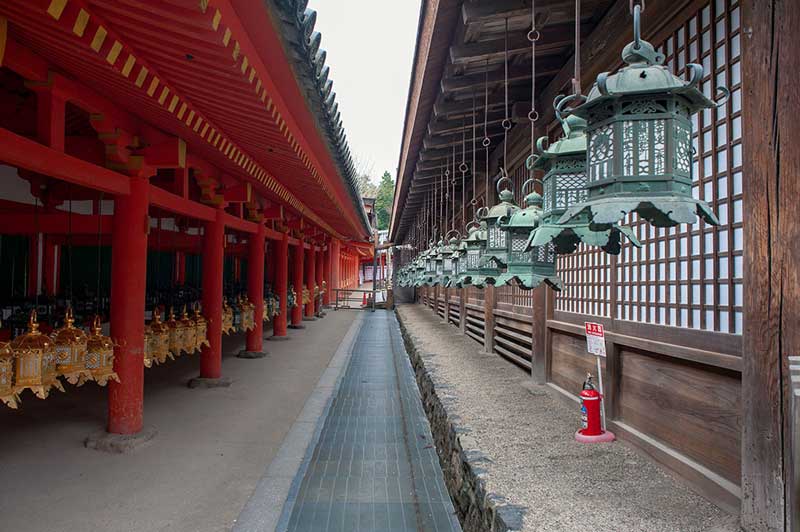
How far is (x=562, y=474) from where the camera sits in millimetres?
3518

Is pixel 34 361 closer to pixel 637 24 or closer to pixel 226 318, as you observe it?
pixel 226 318

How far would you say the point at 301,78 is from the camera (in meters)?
4.41

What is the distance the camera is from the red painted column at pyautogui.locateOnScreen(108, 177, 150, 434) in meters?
5.02

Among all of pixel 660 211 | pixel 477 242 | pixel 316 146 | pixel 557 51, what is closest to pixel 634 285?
pixel 477 242

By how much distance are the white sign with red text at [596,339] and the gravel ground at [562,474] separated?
0.77 m

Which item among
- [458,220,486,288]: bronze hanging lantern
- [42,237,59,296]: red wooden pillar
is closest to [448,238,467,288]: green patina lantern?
[458,220,486,288]: bronze hanging lantern

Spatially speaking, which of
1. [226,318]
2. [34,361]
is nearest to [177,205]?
[34,361]

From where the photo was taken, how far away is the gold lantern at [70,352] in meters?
4.56

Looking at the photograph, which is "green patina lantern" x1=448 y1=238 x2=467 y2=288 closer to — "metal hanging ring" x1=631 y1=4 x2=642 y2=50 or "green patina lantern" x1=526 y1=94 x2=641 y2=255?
"green patina lantern" x1=526 y1=94 x2=641 y2=255

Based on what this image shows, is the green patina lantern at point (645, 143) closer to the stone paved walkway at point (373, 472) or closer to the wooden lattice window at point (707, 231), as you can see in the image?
A: the wooden lattice window at point (707, 231)

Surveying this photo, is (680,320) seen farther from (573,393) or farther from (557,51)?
(557,51)

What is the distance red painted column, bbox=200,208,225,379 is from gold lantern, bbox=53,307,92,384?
3143 millimetres

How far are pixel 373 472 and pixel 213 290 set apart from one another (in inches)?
168

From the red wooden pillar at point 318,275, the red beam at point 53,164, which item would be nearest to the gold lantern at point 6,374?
the red beam at point 53,164
